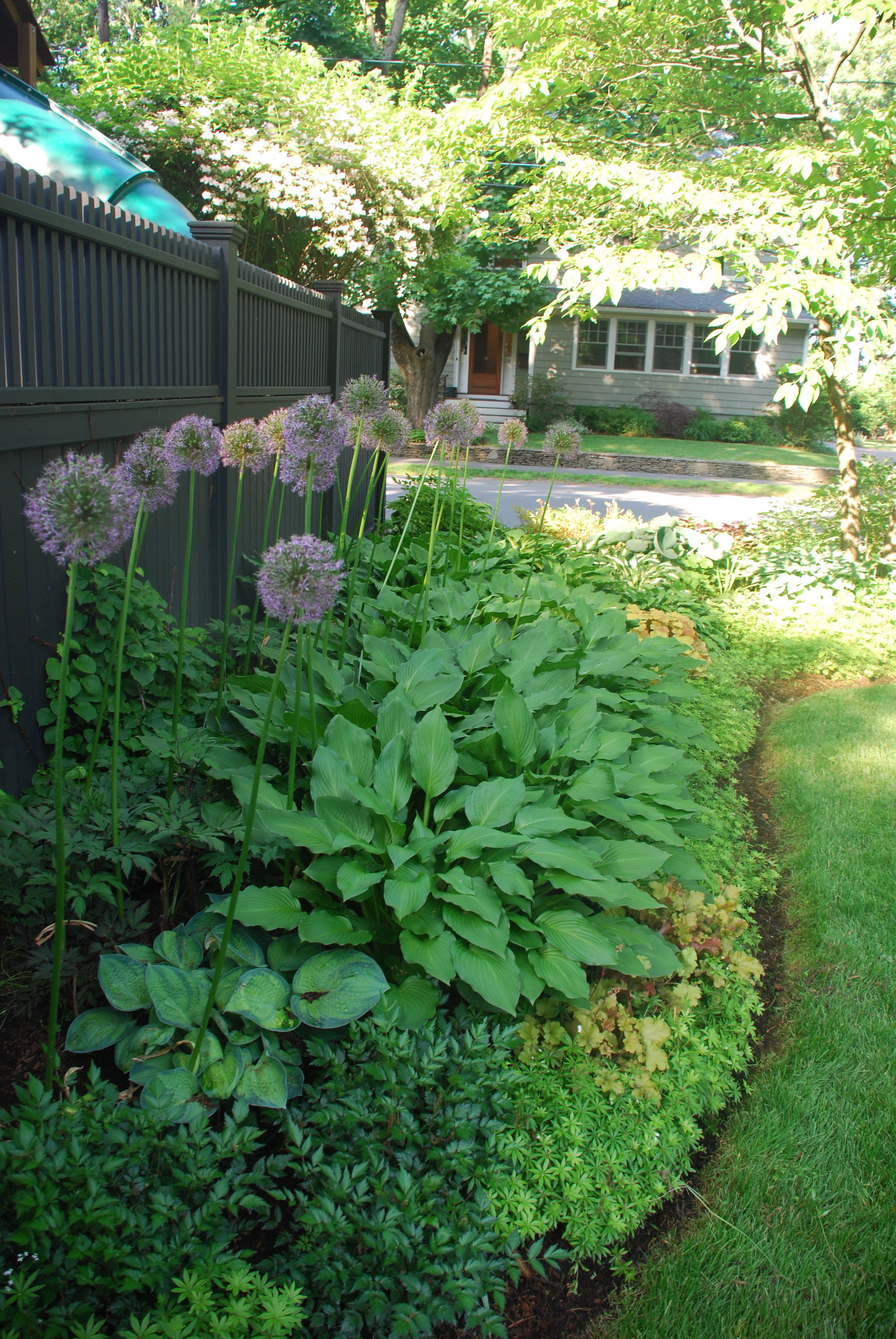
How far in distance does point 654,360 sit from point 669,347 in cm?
57

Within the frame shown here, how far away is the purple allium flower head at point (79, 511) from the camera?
171 centimetres

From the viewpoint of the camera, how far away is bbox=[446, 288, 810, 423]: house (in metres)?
26.7

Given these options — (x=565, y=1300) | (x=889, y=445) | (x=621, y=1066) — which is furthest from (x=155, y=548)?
(x=889, y=445)

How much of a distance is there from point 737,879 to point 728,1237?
164 cm

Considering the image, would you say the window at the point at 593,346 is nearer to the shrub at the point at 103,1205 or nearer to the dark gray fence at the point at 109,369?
the dark gray fence at the point at 109,369

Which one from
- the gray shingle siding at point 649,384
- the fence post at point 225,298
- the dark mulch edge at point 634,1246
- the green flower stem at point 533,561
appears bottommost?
the dark mulch edge at point 634,1246

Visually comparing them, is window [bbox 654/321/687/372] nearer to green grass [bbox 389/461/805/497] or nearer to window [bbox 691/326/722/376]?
window [bbox 691/326/722/376]

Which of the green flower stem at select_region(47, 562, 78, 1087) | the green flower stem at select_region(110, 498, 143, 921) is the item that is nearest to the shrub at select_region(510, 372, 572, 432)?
the green flower stem at select_region(110, 498, 143, 921)

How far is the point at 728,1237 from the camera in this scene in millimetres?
2150

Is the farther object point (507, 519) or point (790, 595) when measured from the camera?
point (507, 519)

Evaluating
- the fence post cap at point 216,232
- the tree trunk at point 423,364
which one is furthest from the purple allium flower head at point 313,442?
the tree trunk at point 423,364

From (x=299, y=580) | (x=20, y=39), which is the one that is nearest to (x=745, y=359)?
(x=20, y=39)

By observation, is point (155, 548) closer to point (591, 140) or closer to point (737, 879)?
point (737, 879)

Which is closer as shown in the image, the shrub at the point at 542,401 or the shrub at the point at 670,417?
the shrub at the point at 542,401
